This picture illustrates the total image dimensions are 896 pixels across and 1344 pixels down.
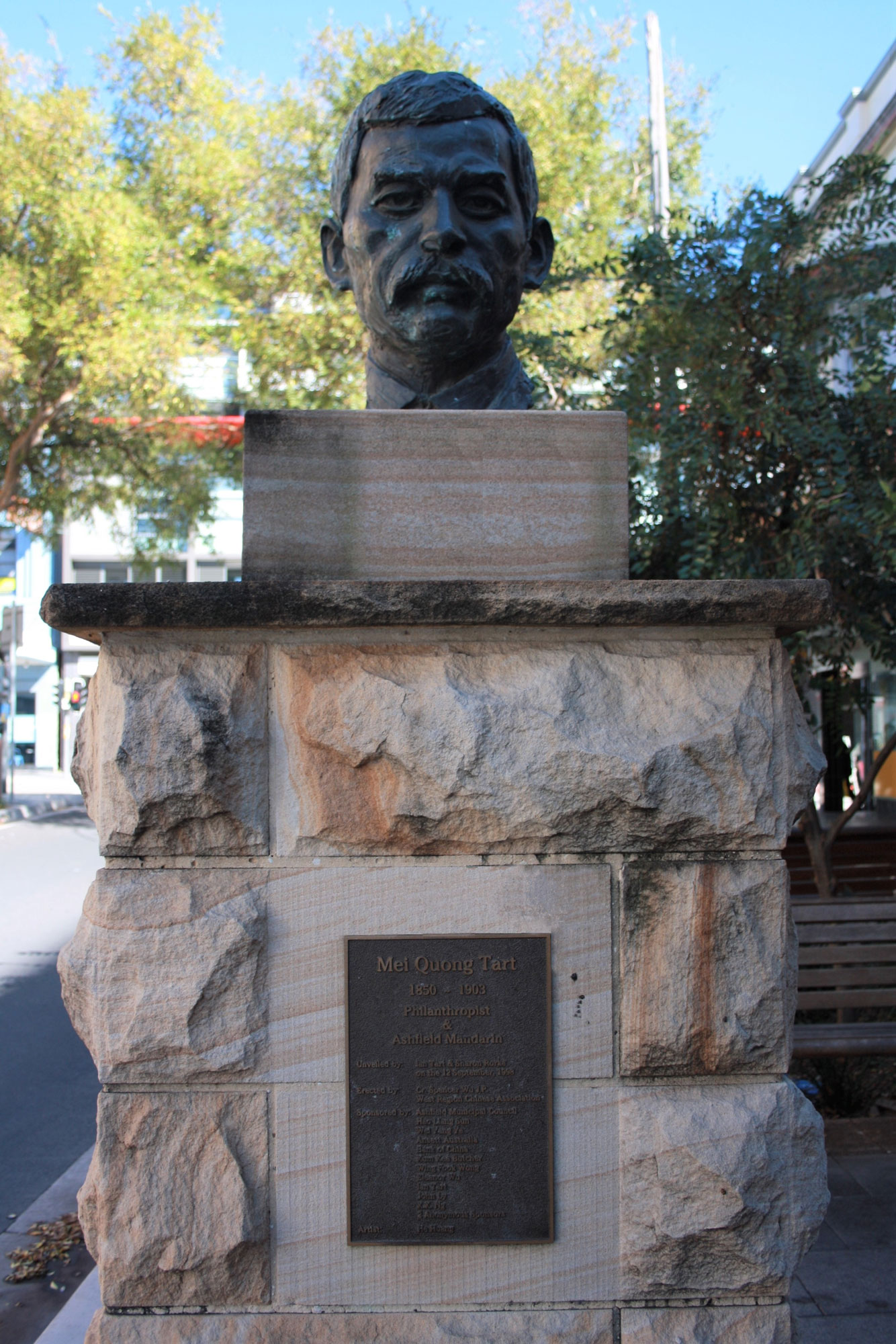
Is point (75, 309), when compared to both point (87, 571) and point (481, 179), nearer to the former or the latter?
point (481, 179)

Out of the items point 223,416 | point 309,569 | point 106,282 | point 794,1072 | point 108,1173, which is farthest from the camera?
point 223,416

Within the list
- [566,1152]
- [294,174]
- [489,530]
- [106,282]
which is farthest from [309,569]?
[294,174]

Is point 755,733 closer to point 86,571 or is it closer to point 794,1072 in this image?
point 794,1072

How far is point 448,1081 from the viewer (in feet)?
7.99

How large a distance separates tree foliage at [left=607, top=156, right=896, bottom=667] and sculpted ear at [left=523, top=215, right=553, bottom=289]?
8.49 ft

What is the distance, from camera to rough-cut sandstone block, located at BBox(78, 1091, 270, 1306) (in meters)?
2.36

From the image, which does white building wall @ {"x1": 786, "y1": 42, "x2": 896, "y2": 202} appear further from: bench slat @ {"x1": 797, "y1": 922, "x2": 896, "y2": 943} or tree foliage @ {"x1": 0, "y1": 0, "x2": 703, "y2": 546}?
bench slat @ {"x1": 797, "y1": 922, "x2": 896, "y2": 943}

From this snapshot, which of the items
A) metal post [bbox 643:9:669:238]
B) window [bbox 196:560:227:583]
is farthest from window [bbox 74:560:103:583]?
metal post [bbox 643:9:669:238]

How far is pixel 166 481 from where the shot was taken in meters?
19.2

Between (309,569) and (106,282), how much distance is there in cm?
1505

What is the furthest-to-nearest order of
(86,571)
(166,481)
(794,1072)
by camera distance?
(86,571) → (166,481) → (794,1072)

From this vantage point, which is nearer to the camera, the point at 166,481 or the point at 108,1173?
the point at 108,1173

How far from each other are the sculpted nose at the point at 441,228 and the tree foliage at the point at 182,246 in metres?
12.7

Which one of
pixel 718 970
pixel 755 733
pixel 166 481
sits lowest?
pixel 718 970
